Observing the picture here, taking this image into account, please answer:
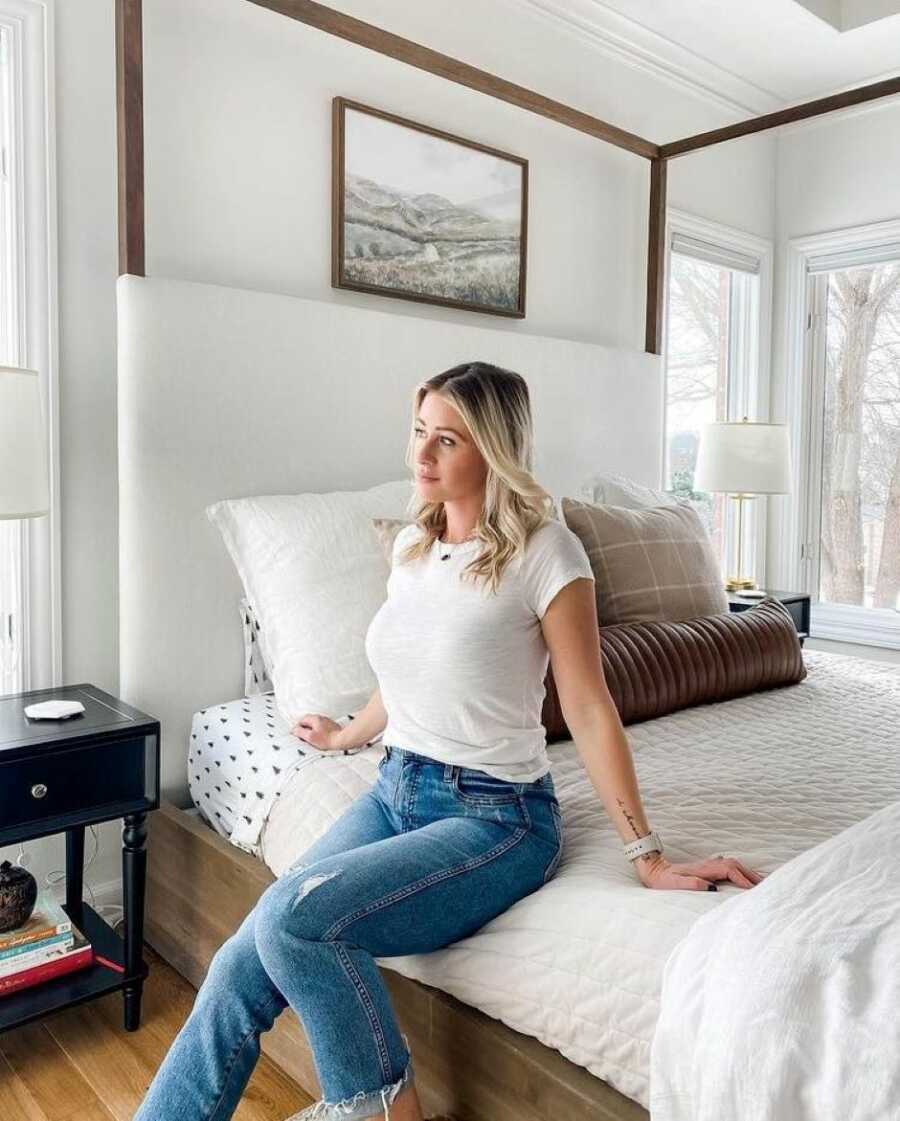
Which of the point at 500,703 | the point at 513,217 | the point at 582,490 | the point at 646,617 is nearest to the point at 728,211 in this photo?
the point at 513,217

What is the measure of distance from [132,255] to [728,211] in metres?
2.73

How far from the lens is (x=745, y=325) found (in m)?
4.33

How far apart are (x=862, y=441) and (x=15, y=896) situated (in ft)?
11.9

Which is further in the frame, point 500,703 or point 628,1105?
point 500,703

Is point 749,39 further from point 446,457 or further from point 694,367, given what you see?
point 446,457

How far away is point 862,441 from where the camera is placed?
4.15m

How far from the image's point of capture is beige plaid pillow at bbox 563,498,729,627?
248 cm

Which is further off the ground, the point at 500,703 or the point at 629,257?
the point at 629,257

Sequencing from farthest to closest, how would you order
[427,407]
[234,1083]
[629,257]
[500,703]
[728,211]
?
1. [728,211]
2. [629,257]
3. [427,407]
4. [500,703]
5. [234,1083]

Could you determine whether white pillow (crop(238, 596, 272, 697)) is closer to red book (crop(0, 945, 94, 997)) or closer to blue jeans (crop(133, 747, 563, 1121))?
red book (crop(0, 945, 94, 997))

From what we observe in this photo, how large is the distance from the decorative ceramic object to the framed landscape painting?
1.68 metres

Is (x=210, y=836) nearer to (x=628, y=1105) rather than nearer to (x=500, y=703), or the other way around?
(x=500, y=703)

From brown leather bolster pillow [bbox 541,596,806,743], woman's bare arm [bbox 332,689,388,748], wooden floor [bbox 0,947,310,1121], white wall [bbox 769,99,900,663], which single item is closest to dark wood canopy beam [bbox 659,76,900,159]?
white wall [bbox 769,99,900,663]

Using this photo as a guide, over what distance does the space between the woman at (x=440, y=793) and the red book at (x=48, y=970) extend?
72 centimetres
